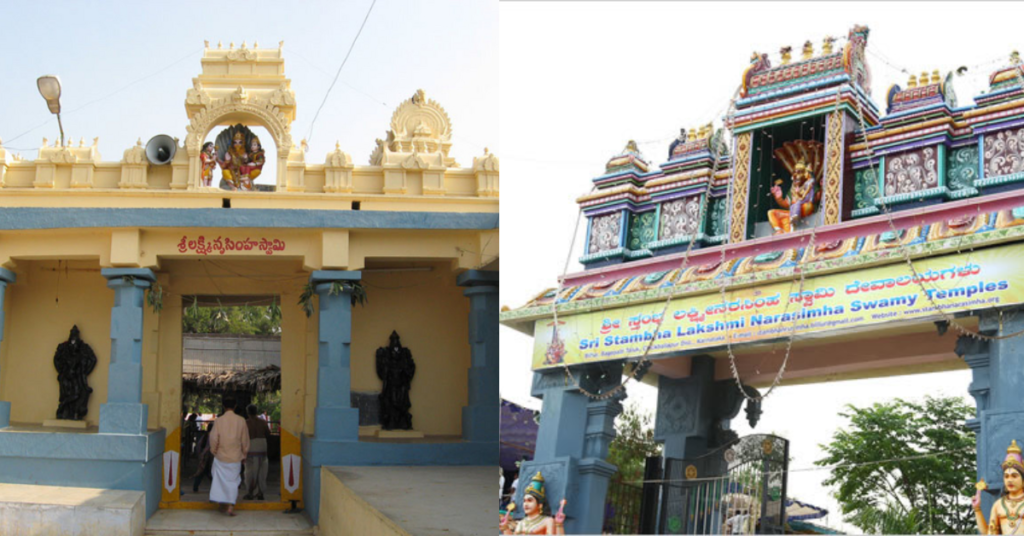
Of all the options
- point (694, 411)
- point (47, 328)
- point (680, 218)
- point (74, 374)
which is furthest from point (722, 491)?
point (47, 328)

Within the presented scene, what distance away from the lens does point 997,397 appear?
6.00m

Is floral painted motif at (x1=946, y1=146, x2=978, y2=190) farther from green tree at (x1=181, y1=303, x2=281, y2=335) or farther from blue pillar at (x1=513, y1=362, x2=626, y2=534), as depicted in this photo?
green tree at (x1=181, y1=303, x2=281, y2=335)

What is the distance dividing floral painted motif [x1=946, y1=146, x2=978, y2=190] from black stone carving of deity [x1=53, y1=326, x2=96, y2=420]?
7353mm

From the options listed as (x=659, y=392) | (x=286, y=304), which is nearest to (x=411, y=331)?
(x=286, y=304)

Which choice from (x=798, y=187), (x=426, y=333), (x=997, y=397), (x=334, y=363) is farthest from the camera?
(x=426, y=333)

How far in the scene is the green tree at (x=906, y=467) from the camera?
245 inches

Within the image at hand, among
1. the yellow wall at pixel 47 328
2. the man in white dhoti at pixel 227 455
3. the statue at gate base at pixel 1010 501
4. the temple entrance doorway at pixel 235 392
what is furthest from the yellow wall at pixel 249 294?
the statue at gate base at pixel 1010 501

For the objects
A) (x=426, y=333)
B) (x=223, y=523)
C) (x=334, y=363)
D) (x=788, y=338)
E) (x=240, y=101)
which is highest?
(x=240, y=101)

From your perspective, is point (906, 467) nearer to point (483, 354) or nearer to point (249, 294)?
point (483, 354)

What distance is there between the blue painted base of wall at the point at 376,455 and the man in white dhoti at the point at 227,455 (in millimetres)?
588

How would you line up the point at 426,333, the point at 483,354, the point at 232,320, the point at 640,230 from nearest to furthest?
the point at 640,230 < the point at 483,354 < the point at 426,333 < the point at 232,320

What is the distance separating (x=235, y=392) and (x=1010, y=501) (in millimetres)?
10306

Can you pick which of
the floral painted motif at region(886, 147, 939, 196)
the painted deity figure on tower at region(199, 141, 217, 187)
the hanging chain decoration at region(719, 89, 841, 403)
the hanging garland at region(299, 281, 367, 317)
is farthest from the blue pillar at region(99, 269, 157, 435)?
the floral painted motif at region(886, 147, 939, 196)

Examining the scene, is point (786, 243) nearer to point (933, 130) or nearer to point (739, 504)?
point (933, 130)
